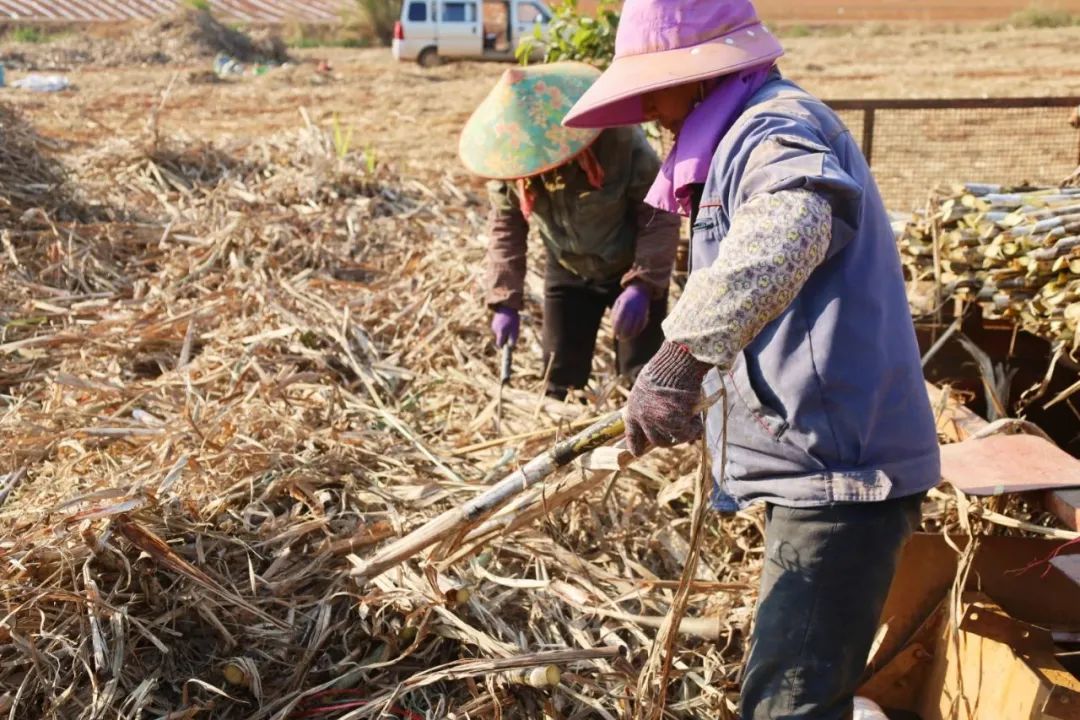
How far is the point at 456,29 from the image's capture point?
873 inches

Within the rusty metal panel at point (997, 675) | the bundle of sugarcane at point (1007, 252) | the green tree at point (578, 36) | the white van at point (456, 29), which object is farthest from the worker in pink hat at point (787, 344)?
the white van at point (456, 29)

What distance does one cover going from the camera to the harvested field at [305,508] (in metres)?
2.79

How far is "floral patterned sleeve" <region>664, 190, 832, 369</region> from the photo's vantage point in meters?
1.86

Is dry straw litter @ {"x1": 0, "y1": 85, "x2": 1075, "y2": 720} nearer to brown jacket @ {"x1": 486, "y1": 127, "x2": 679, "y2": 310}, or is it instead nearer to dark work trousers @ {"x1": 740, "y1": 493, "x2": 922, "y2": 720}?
dark work trousers @ {"x1": 740, "y1": 493, "x2": 922, "y2": 720}

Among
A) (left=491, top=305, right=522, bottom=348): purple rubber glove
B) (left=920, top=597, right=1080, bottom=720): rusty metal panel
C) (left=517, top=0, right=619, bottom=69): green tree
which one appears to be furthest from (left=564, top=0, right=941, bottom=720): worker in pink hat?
(left=517, top=0, right=619, bottom=69): green tree

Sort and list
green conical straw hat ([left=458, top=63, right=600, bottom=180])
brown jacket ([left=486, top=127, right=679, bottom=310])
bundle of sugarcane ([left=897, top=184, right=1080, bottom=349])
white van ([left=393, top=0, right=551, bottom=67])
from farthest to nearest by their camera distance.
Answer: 1. white van ([left=393, top=0, right=551, bottom=67])
2. brown jacket ([left=486, top=127, right=679, bottom=310])
3. green conical straw hat ([left=458, top=63, right=600, bottom=180])
4. bundle of sugarcane ([left=897, top=184, right=1080, bottom=349])

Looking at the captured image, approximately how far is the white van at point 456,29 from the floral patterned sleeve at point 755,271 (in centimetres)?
2108

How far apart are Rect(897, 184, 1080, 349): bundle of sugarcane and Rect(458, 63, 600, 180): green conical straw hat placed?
1.36 metres

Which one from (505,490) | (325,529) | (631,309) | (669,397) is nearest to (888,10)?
(631,309)

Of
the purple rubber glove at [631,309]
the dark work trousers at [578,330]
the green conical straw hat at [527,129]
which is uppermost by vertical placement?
the green conical straw hat at [527,129]

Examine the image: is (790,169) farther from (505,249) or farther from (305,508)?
(505,249)

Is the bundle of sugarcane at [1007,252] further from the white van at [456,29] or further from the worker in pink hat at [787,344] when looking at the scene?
the white van at [456,29]

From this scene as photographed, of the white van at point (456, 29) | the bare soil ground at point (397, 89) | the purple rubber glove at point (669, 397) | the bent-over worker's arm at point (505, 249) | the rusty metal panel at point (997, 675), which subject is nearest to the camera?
the purple rubber glove at point (669, 397)

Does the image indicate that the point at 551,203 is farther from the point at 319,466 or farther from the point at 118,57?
the point at 118,57
